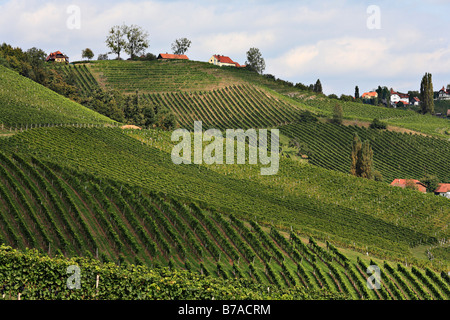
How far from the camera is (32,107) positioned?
8450 centimetres

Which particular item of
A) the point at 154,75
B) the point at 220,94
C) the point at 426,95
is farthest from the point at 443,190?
the point at 154,75

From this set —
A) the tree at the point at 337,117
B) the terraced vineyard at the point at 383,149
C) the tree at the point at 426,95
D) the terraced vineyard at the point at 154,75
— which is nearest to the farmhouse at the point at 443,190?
the terraced vineyard at the point at 383,149

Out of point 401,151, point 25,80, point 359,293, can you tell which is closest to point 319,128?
point 401,151

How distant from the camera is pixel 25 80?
103m

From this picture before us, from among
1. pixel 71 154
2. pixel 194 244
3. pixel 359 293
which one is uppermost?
pixel 71 154

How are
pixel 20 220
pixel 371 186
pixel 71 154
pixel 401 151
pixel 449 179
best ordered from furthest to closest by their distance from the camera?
pixel 401 151
pixel 449 179
pixel 371 186
pixel 71 154
pixel 20 220

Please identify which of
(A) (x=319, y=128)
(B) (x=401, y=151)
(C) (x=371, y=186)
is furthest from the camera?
(A) (x=319, y=128)

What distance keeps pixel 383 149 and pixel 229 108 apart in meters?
34.8

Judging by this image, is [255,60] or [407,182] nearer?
[407,182]

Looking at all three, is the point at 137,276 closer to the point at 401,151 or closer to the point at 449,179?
the point at 449,179

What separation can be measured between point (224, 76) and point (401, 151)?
52.0 meters

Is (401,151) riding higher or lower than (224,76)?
lower

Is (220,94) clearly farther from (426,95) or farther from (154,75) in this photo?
(426,95)

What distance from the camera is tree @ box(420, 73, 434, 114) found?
523 ft
